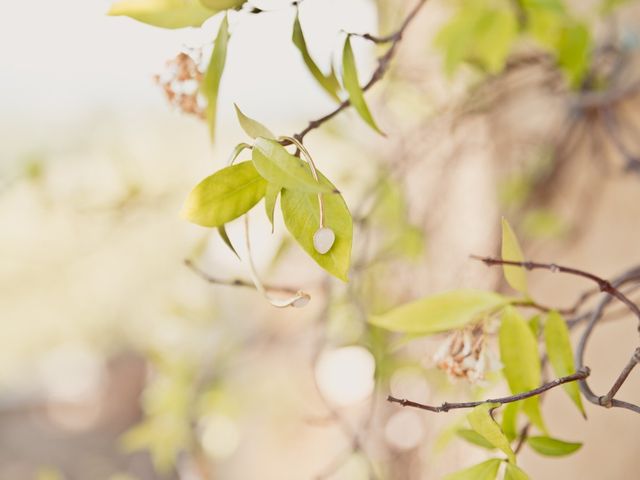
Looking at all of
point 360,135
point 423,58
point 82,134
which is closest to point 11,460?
point 82,134

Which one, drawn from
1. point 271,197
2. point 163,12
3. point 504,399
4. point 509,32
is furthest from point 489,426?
point 509,32

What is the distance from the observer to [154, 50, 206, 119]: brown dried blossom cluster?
355 mm

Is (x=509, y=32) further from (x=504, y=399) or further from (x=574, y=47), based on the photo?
(x=504, y=399)

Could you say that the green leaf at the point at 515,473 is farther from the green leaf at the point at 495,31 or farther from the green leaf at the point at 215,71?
the green leaf at the point at 495,31

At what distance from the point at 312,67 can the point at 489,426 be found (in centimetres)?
19

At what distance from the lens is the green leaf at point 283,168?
24 centimetres

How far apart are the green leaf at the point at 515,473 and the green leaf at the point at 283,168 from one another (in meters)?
0.13

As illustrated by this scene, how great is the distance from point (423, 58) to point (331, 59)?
0.61 metres

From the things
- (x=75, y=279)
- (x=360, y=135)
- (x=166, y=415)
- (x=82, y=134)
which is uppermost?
(x=360, y=135)

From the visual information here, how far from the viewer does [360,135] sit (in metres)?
1.03

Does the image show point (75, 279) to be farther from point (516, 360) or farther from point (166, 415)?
point (516, 360)

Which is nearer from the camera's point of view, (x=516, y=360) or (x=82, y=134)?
(x=516, y=360)

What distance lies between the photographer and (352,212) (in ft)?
2.32

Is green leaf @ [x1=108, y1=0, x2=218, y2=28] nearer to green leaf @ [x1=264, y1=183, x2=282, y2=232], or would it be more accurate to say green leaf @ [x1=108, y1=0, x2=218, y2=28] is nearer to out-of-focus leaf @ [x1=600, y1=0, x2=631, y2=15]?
green leaf @ [x1=264, y1=183, x2=282, y2=232]
